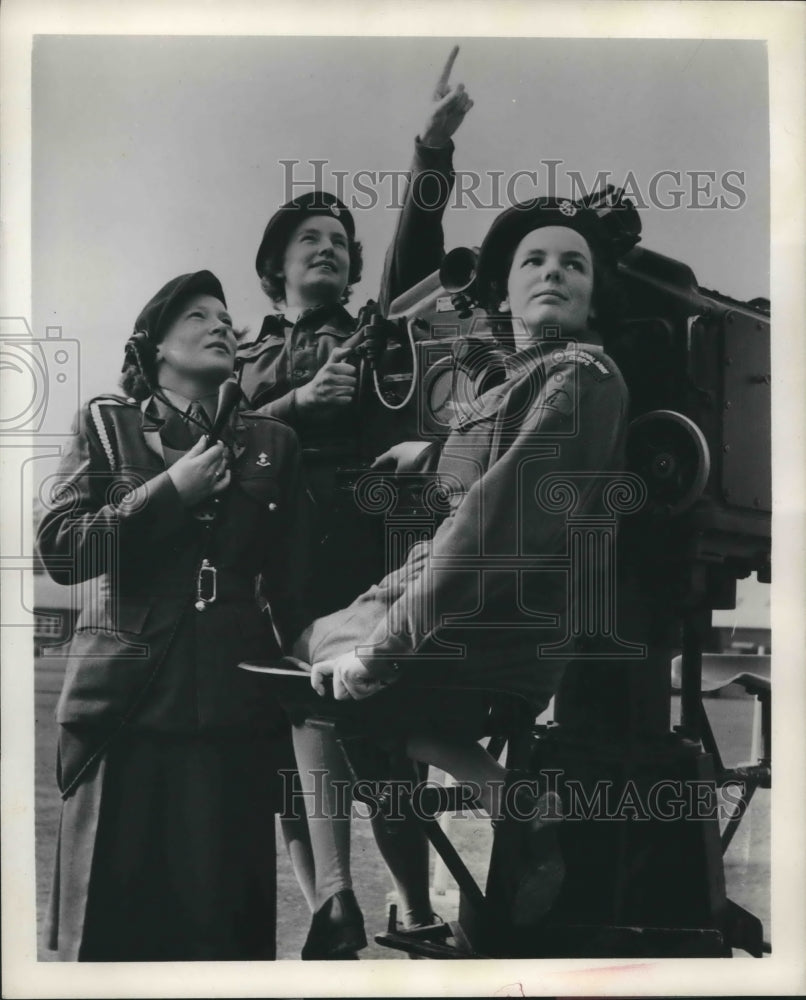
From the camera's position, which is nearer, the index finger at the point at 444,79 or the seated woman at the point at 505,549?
the seated woman at the point at 505,549

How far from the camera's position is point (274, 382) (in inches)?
89.1

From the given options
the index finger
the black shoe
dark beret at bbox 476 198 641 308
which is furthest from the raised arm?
the black shoe

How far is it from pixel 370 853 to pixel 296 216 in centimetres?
159

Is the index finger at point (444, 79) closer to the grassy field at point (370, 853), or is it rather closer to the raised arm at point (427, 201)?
the raised arm at point (427, 201)

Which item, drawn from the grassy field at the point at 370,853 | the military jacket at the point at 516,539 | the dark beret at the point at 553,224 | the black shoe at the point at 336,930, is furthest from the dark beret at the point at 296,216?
the black shoe at the point at 336,930

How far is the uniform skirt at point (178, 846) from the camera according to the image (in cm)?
222

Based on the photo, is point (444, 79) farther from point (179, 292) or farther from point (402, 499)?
point (402, 499)

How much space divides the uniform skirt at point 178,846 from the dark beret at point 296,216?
1204 mm

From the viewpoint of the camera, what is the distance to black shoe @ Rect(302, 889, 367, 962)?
223 cm

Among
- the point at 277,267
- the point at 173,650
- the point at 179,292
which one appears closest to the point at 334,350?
the point at 277,267

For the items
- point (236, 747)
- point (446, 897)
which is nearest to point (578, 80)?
point (236, 747)

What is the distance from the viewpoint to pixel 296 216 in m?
2.25

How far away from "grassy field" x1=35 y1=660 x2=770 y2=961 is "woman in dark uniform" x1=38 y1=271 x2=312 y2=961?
35 mm

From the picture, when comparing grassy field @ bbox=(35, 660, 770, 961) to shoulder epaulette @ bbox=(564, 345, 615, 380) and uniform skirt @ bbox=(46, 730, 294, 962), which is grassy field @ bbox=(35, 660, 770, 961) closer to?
uniform skirt @ bbox=(46, 730, 294, 962)
